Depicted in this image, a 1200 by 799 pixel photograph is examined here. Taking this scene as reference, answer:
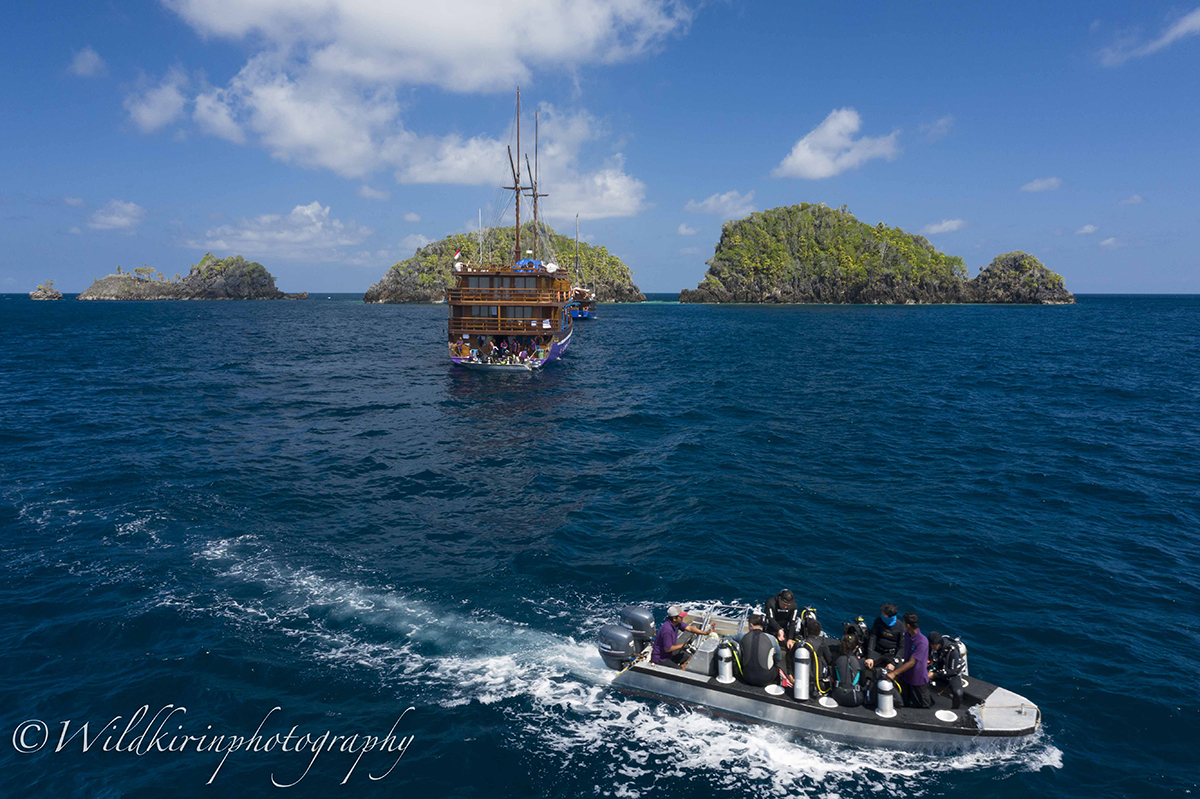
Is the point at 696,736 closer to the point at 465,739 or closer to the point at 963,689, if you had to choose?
the point at 465,739

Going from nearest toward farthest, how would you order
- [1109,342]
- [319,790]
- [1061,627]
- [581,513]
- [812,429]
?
1. [319,790]
2. [1061,627]
3. [581,513]
4. [812,429]
5. [1109,342]

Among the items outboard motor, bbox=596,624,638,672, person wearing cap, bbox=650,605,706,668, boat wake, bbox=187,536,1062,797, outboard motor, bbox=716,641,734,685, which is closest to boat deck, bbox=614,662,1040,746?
outboard motor, bbox=716,641,734,685

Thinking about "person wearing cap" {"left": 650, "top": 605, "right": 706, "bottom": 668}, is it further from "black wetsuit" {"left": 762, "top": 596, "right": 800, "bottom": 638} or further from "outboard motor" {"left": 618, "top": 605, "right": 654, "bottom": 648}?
"black wetsuit" {"left": 762, "top": 596, "right": 800, "bottom": 638}

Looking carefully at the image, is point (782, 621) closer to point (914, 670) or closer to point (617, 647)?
point (914, 670)

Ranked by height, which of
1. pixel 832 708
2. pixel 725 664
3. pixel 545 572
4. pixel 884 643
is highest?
pixel 884 643

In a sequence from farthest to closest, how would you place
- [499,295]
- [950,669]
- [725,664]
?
[499,295] < [725,664] < [950,669]

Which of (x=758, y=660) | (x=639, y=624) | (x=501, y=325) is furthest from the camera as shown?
(x=501, y=325)

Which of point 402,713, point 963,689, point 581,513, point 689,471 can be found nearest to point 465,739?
point 402,713

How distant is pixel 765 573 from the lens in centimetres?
1741

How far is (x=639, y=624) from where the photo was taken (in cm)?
1318

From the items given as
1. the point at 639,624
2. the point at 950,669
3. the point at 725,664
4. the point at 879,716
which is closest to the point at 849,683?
the point at 879,716

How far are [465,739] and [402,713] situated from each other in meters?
1.49

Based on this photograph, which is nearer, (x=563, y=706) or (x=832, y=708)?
(x=832, y=708)

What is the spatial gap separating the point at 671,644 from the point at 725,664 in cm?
118
